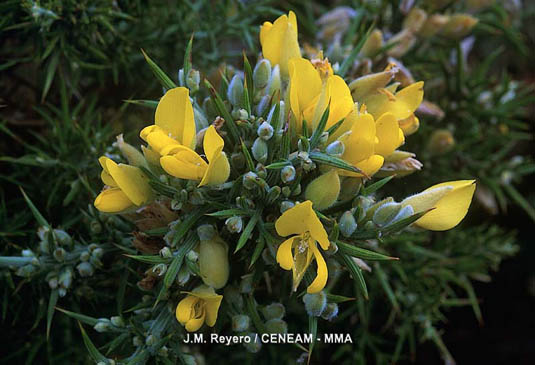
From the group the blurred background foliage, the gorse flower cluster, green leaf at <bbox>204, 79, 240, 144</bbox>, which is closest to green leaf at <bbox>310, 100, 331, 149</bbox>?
the gorse flower cluster

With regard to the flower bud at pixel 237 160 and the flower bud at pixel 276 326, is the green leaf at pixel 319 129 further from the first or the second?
the flower bud at pixel 276 326

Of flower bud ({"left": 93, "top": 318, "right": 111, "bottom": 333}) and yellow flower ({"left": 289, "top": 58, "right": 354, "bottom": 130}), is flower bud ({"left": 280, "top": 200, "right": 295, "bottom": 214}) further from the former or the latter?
flower bud ({"left": 93, "top": 318, "right": 111, "bottom": 333})

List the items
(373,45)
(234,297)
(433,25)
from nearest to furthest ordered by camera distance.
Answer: (234,297), (373,45), (433,25)

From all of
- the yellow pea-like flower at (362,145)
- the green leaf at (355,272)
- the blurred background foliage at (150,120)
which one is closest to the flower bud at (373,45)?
the blurred background foliage at (150,120)

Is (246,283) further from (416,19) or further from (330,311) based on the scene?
(416,19)

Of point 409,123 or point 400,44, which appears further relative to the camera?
point 400,44

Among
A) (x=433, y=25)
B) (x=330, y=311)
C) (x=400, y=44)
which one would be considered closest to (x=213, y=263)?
(x=330, y=311)
